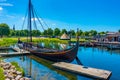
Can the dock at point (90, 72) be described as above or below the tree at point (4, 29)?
below

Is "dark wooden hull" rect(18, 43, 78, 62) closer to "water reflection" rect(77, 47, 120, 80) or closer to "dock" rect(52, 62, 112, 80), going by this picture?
"water reflection" rect(77, 47, 120, 80)

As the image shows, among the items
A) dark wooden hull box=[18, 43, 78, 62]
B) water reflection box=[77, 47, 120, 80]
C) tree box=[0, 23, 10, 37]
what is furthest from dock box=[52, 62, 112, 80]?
tree box=[0, 23, 10, 37]

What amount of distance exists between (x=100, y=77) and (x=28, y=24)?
28.8 metres

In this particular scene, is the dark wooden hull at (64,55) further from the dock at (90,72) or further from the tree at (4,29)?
the tree at (4,29)

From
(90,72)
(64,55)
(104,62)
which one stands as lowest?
(104,62)

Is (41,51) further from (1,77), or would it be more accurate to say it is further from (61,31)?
(61,31)

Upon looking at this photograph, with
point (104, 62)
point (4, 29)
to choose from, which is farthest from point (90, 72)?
point (4, 29)

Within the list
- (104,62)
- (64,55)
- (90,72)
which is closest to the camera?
(90,72)

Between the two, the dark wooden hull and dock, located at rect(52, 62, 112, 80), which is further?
the dark wooden hull

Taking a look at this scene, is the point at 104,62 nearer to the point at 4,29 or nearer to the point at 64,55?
the point at 64,55

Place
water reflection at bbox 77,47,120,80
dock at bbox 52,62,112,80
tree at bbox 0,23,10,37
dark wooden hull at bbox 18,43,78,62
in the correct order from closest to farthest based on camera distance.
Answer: dock at bbox 52,62,112,80, water reflection at bbox 77,47,120,80, dark wooden hull at bbox 18,43,78,62, tree at bbox 0,23,10,37

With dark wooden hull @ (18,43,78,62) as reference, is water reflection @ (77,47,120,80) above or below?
below

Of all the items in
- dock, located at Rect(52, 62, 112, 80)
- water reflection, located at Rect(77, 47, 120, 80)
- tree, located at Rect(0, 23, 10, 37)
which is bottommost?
water reflection, located at Rect(77, 47, 120, 80)

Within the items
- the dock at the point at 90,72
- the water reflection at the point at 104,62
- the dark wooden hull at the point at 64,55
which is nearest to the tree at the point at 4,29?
the water reflection at the point at 104,62
